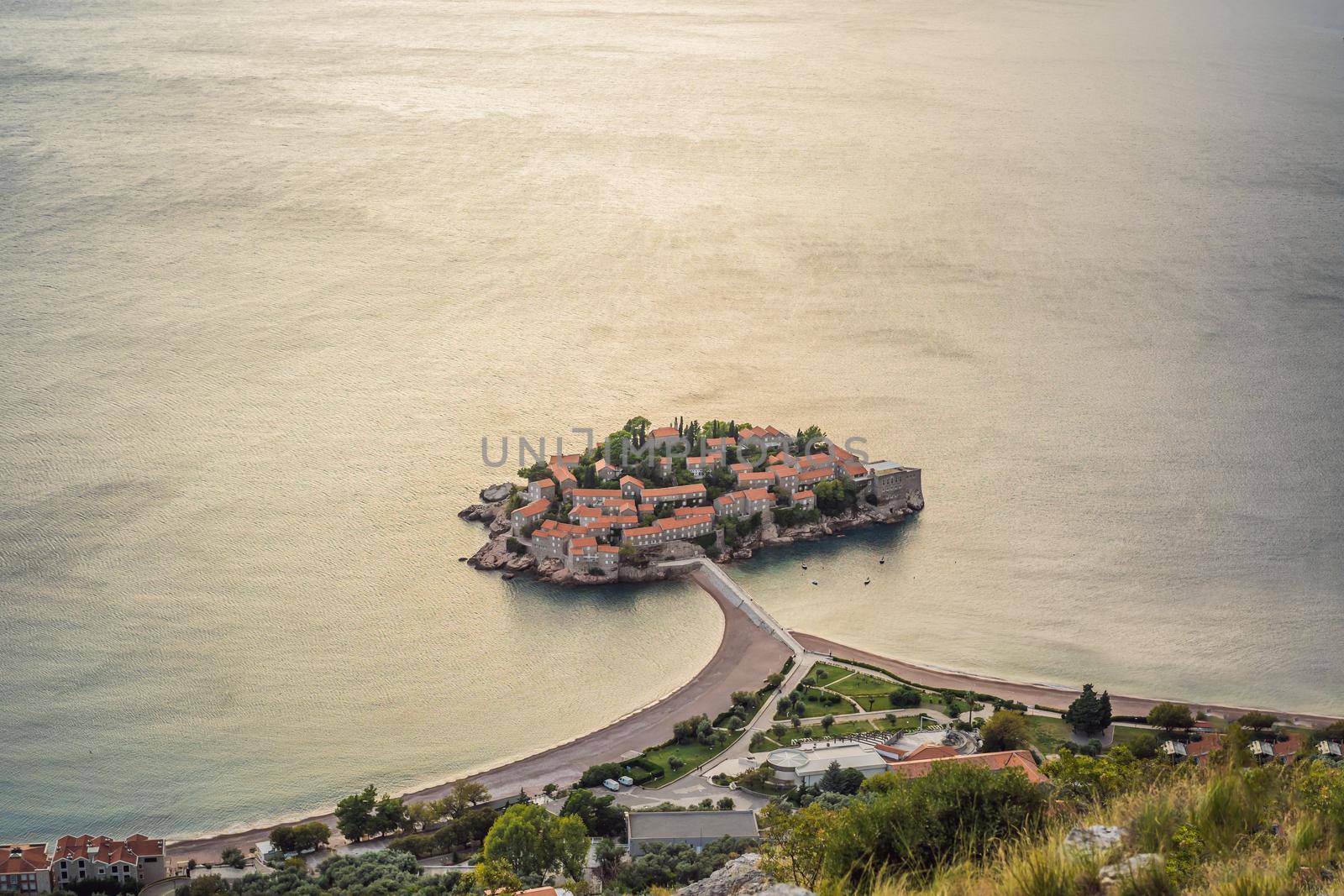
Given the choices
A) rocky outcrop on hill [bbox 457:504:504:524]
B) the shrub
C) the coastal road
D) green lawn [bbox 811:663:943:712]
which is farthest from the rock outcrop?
the shrub

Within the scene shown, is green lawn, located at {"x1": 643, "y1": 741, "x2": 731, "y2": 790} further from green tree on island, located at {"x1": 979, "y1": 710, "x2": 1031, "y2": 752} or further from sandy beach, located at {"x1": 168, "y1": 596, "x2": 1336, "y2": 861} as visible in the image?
green tree on island, located at {"x1": 979, "y1": 710, "x2": 1031, "y2": 752}

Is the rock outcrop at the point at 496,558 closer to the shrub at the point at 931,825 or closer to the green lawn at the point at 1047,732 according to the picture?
the green lawn at the point at 1047,732

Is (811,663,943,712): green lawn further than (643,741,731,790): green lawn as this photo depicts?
Yes

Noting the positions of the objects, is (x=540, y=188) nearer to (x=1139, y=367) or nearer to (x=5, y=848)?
(x=1139, y=367)

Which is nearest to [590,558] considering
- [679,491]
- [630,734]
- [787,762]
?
[679,491]

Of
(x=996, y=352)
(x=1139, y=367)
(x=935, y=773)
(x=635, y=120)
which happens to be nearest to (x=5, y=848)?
(x=935, y=773)

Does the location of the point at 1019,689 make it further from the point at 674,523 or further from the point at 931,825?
the point at 931,825

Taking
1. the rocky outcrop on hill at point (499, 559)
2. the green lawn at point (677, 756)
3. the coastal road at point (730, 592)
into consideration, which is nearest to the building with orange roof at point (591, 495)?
the rocky outcrop on hill at point (499, 559)
